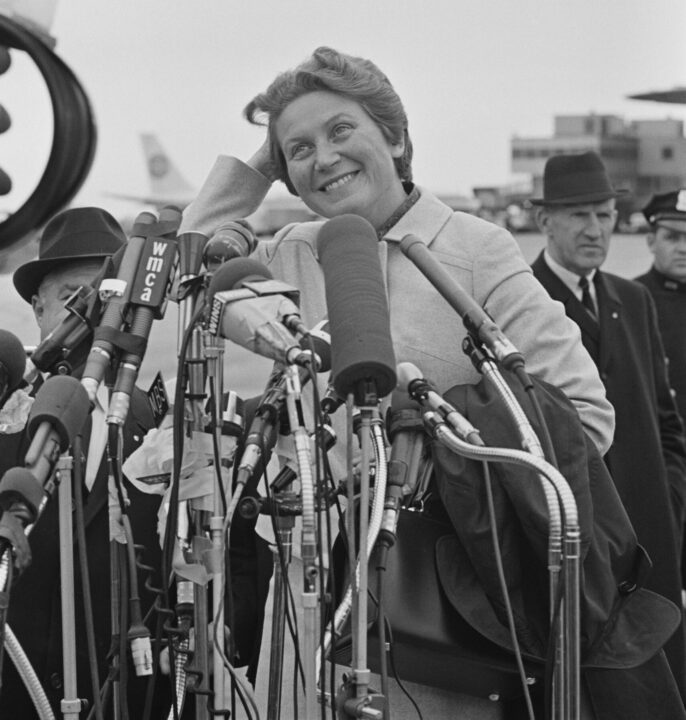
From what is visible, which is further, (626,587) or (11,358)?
(626,587)

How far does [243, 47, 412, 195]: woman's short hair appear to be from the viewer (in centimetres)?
304

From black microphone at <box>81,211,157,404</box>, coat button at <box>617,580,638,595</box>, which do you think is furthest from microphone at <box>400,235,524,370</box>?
coat button at <box>617,580,638,595</box>

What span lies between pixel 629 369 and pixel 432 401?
110 inches

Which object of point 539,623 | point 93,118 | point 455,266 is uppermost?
point 93,118

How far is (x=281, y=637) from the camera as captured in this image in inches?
91.7

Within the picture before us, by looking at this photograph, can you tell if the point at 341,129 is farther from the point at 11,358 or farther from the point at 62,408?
the point at 62,408

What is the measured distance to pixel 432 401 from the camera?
7.84 feet

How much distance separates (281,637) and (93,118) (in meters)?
0.88

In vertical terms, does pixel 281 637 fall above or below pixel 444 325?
below

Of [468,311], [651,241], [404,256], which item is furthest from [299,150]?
[651,241]

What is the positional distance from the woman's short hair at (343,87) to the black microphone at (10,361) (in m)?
0.98

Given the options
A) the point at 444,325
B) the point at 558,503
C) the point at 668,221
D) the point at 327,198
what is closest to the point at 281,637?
the point at 558,503

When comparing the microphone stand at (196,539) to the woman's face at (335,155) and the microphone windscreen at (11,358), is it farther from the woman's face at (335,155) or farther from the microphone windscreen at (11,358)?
the woman's face at (335,155)

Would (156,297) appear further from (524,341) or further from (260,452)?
(524,341)
